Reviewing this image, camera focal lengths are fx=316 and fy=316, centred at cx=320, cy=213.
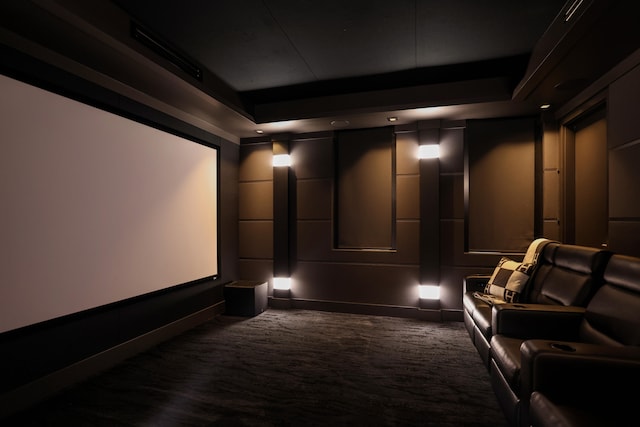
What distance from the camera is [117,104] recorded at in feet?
9.35

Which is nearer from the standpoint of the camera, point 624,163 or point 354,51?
point 624,163

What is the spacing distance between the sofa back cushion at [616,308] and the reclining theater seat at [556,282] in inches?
4.2

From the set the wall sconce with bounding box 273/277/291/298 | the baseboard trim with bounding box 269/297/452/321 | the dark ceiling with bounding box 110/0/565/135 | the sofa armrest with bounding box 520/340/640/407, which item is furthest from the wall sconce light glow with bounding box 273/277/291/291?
the sofa armrest with bounding box 520/340/640/407

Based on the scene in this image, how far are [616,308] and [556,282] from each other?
661 millimetres

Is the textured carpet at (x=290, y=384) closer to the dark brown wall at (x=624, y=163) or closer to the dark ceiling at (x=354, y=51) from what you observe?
the dark brown wall at (x=624, y=163)

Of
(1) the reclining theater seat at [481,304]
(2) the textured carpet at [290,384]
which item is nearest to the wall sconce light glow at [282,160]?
(2) the textured carpet at [290,384]

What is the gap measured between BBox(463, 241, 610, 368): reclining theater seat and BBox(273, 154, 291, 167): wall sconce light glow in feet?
9.69

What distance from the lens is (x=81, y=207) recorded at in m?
2.54

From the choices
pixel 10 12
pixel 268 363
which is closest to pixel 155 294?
pixel 268 363

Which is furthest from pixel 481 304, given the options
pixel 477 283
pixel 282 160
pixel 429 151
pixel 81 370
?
pixel 81 370

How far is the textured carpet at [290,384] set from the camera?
6.66 ft

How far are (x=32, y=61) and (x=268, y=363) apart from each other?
2.92 meters

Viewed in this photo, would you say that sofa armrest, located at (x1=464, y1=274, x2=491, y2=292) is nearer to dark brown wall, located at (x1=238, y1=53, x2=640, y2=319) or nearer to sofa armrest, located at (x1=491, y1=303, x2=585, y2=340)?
dark brown wall, located at (x1=238, y1=53, x2=640, y2=319)

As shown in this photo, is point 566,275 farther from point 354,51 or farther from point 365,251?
point 354,51
